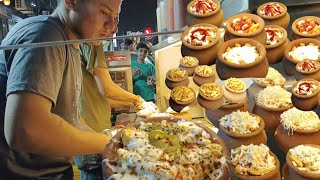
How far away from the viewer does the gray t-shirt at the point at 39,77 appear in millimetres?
1253

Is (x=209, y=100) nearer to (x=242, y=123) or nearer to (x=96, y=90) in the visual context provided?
(x=242, y=123)

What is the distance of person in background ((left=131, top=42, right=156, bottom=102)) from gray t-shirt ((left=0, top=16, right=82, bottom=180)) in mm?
3014

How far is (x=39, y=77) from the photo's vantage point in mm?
1255

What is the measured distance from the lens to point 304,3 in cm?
189

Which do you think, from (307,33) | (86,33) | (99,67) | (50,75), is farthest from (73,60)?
(99,67)

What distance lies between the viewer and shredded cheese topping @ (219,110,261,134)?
1.69m

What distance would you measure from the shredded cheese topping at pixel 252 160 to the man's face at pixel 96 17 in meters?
0.77

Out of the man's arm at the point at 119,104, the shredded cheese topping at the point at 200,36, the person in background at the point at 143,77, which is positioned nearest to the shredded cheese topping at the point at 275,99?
the shredded cheese topping at the point at 200,36

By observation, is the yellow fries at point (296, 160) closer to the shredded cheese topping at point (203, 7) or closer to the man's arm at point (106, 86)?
the shredded cheese topping at point (203, 7)

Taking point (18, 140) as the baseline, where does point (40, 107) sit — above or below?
above

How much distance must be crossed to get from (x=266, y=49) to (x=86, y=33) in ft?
2.48

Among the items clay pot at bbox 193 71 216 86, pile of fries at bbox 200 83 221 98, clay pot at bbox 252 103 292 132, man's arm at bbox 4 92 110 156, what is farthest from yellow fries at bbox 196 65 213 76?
man's arm at bbox 4 92 110 156

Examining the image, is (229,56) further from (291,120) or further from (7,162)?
(7,162)

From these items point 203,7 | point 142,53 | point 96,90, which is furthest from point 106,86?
point 142,53
